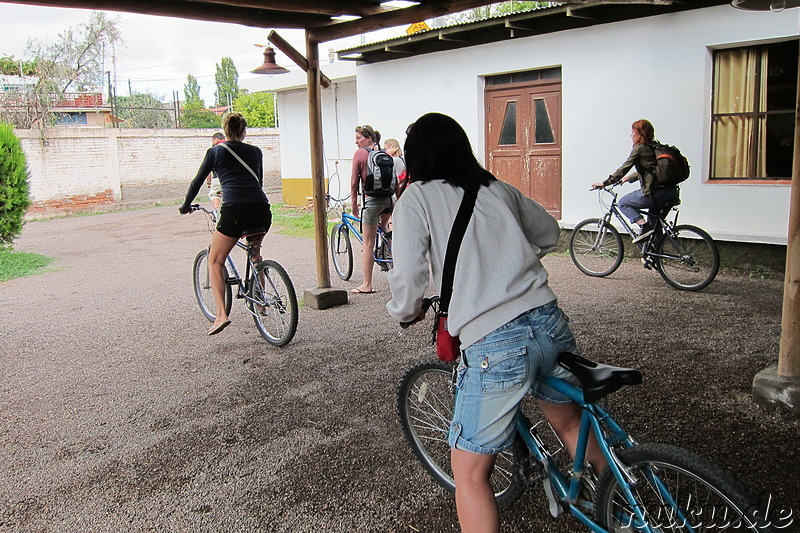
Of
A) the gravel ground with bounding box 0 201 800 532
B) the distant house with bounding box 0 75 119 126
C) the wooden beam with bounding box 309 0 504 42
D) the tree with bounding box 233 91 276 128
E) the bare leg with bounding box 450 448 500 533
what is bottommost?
the gravel ground with bounding box 0 201 800 532

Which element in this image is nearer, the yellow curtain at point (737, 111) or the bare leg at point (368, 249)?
the bare leg at point (368, 249)

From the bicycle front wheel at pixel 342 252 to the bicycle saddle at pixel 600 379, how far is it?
6.25 metres

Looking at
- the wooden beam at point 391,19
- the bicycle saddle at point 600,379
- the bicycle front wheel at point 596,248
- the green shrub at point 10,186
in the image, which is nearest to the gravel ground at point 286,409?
the bicycle front wheel at point 596,248

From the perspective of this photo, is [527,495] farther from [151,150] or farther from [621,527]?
[151,150]

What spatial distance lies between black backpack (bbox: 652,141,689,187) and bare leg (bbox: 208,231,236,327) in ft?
14.1

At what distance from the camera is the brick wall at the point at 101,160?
18391mm

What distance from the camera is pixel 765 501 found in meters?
3.06

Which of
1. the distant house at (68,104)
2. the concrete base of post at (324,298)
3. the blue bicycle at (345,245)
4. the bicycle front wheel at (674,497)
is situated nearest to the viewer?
the bicycle front wheel at (674,497)

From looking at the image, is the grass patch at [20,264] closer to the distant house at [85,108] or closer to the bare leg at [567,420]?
the bare leg at [567,420]

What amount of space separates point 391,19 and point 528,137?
179 inches

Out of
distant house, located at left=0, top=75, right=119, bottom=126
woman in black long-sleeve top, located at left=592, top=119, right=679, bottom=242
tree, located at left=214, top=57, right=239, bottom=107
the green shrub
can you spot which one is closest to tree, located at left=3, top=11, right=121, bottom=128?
distant house, located at left=0, top=75, right=119, bottom=126

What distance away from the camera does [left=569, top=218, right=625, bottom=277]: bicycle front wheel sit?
26.4 feet

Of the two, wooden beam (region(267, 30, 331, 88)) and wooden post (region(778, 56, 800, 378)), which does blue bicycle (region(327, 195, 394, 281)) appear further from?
wooden post (region(778, 56, 800, 378))

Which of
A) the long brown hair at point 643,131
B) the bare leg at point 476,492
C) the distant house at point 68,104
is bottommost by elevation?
the bare leg at point 476,492
